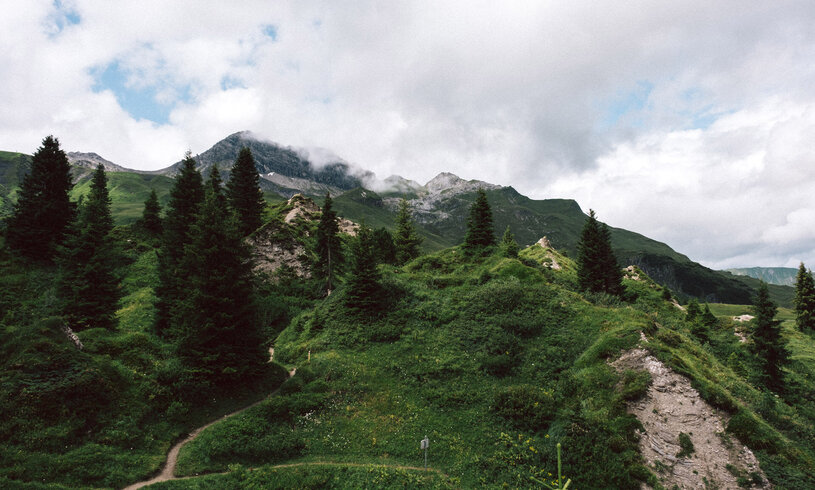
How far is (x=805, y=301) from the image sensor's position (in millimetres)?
62031

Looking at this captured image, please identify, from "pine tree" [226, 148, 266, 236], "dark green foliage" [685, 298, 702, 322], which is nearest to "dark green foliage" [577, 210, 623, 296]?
"dark green foliage" [685, 298, 702, 322]

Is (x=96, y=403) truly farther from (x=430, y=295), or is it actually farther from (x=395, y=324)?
(x=430, y=295)

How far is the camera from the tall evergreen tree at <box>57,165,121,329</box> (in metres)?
30.3

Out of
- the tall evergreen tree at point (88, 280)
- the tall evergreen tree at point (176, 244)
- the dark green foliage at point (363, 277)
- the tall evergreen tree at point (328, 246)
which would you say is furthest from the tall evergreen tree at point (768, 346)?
the tall evergreen tree at point (88, 280)

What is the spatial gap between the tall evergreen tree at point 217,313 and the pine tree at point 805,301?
3507 inches

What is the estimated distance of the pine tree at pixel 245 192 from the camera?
5912 centimetres

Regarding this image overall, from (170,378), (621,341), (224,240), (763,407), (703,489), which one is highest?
(224,240)

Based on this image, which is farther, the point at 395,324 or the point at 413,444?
the point at 395,324

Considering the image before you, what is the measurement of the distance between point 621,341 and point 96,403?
33.9 m

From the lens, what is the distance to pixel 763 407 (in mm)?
22453

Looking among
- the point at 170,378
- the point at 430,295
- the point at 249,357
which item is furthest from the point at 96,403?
the point at 430,295

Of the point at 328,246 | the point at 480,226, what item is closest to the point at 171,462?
the point at 328,246

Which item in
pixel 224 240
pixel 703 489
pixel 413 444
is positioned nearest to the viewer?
pixel 703 489

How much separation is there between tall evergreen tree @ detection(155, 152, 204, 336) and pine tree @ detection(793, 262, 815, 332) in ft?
315
